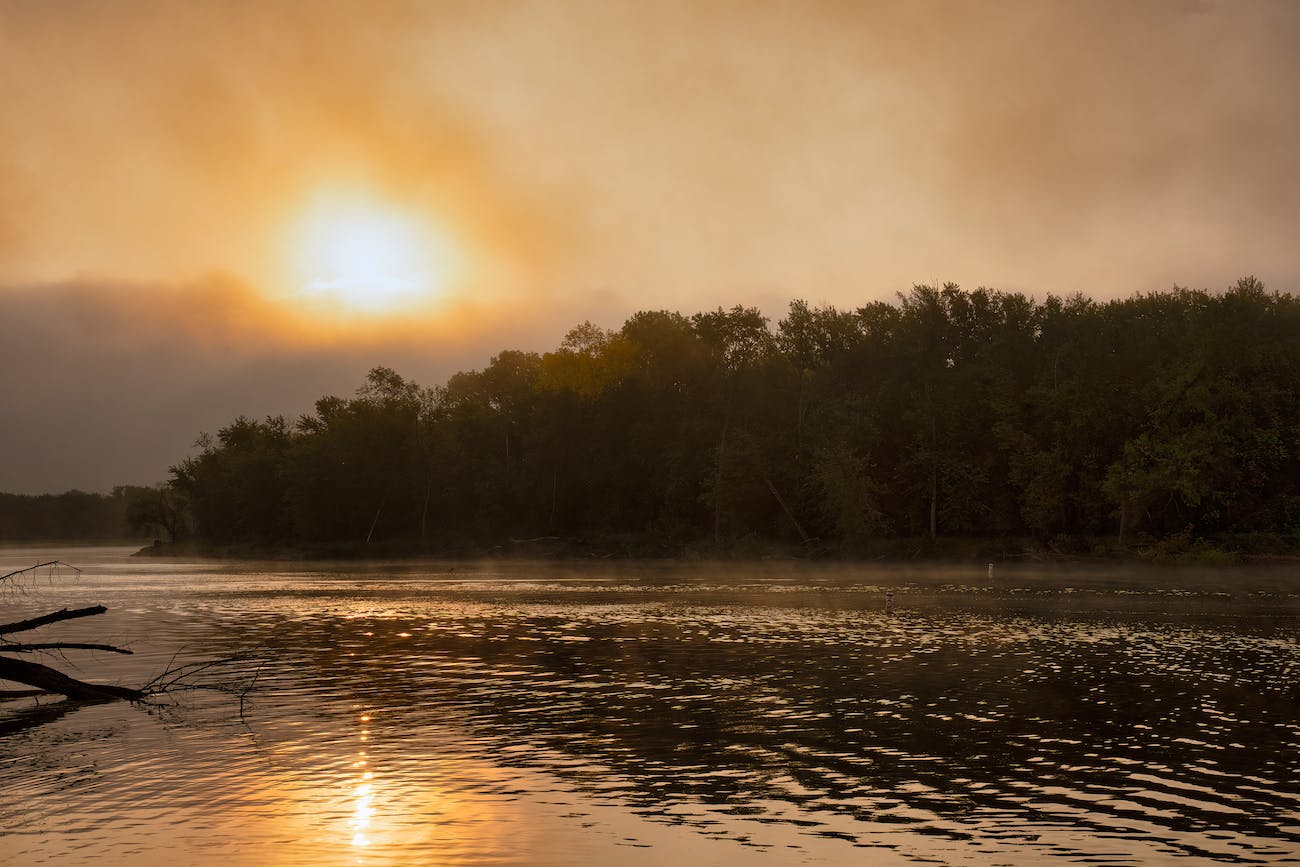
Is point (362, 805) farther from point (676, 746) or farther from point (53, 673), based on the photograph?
point (53, 673)

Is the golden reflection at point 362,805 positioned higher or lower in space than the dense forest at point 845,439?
lower

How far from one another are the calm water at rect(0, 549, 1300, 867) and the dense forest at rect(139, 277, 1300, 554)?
63.0 m

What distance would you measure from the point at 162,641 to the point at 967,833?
39.6 metres

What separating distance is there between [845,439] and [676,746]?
104834mm

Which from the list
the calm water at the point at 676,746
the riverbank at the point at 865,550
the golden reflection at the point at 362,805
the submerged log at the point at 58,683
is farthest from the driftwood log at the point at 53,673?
the riverbank at the point at 865,550

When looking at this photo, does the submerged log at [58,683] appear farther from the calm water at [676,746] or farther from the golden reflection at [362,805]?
the golden reflection at [362,805]

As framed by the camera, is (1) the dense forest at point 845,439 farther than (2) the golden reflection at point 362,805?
Yes

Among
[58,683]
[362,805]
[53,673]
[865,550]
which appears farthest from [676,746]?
[865,550]

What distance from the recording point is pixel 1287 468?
111m

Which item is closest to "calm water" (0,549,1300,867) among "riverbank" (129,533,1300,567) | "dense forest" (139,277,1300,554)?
"riverbank" (129,533,1300,567)

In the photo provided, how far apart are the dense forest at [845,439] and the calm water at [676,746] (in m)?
63.0

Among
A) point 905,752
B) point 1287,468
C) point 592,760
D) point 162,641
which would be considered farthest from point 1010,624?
point 1287,468

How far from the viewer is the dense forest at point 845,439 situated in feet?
355

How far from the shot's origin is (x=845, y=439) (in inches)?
4975
